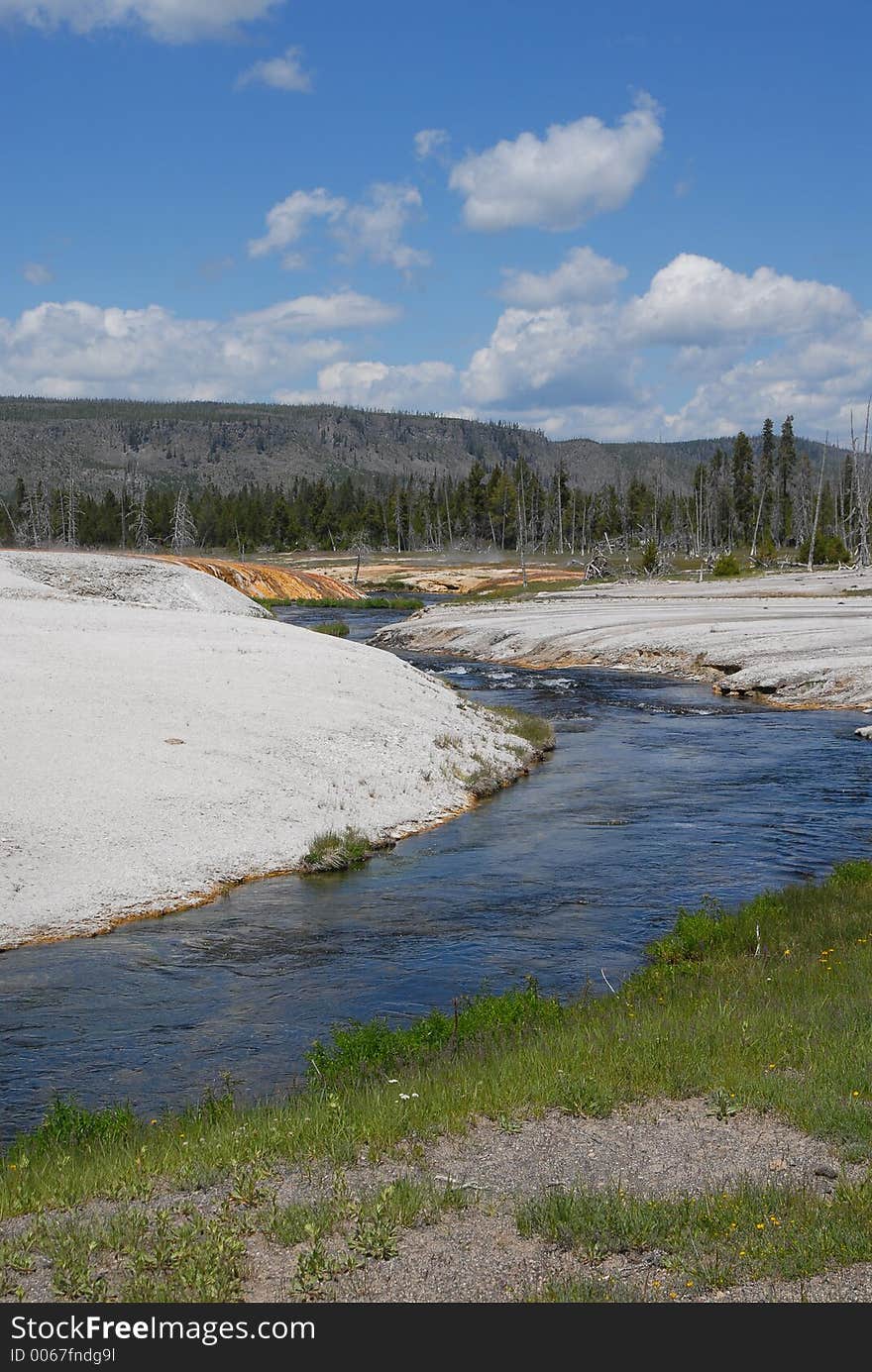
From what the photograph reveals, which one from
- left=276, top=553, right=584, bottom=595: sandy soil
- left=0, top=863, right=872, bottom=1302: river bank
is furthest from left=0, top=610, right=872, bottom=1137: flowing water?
left=276, top=553, right=584, bottom=595: sandy soil

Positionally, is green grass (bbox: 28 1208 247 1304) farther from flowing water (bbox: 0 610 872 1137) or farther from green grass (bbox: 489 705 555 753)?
green grass (bbox: 489 705 555 753)

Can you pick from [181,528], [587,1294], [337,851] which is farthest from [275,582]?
[587,1294]

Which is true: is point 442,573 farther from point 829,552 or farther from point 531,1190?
point 531,1190

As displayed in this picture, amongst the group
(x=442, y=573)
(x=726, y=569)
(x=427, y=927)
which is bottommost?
(x=427, y=927)

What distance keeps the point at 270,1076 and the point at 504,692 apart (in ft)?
102

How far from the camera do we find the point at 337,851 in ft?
64.4

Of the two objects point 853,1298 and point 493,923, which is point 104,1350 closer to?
point 853,1298

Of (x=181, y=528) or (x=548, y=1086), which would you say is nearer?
Answer: (x=548, y=1086)

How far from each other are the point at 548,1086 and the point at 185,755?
13.8 metres

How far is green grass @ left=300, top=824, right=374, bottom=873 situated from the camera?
19.3 m

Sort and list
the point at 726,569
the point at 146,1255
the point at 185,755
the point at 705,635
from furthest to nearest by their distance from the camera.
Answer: the point at 726,569 < the point at 705,635 < the point at 185,755 < the point at 146,1255

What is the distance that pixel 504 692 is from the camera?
41.7m

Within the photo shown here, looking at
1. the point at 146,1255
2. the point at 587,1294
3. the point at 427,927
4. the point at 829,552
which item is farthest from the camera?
the point at 829,552

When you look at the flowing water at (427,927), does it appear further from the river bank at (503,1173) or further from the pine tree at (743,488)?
the pine tree at (743,488)
